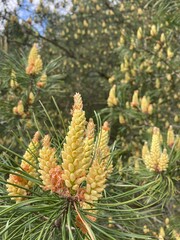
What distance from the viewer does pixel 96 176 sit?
0.71m

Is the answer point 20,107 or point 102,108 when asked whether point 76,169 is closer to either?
point 20,107

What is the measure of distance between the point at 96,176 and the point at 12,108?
1.68 m

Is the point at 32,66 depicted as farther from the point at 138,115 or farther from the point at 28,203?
the point at 28,203

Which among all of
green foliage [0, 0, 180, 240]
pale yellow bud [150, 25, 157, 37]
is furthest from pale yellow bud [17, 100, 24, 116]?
pale yellow bud [150, 25, 157, 37]

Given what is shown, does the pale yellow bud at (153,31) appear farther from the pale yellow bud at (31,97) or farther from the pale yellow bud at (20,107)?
the pale yellow bud at (20,107)

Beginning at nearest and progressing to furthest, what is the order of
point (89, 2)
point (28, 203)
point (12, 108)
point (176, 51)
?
point (28, 203) → point (12, 108) → point (176, 51) → point (89, 2)

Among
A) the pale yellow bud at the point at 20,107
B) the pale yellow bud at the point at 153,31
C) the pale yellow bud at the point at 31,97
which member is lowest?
the pale yellow bud at the point at 20,107

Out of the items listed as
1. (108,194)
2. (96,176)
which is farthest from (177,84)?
(96,176)

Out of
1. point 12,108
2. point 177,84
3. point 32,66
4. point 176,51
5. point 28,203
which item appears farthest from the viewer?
point 177,84

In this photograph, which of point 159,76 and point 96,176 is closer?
point 96,176

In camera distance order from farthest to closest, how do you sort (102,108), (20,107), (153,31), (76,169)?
1. (102,108)
2. (153,31)
3. (20,107)
4. (76,169)

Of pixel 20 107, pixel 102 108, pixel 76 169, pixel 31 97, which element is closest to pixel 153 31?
pixel 31 97

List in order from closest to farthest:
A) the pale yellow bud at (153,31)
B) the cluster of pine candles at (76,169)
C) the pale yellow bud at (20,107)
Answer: the cluster of pine candles at (76,169) < the pale yellow bud at (20,107) < the pale yellow bud at (153,31)

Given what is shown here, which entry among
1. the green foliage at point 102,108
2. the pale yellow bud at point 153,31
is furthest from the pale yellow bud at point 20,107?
the pale yellow bud at point 153,31
